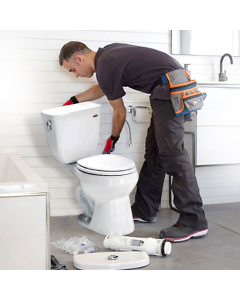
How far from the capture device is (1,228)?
173 centimetres

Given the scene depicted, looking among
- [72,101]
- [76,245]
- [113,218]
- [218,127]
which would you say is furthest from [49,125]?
[218,127]

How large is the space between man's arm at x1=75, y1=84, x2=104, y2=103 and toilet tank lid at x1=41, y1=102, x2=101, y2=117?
0.16 meters

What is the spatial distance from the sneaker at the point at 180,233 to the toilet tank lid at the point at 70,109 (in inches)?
39.3

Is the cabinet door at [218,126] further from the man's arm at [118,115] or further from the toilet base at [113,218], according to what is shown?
the toilet base at [113,218]

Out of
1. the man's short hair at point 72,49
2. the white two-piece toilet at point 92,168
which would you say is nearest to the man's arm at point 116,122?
the white two-piece toilet at point 92,168

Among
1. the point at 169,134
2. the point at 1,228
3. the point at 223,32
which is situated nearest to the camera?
the point at 1,228

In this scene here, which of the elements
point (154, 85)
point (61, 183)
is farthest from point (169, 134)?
point (61, 183)

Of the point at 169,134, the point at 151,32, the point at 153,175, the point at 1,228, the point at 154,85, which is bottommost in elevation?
the point at 153,175

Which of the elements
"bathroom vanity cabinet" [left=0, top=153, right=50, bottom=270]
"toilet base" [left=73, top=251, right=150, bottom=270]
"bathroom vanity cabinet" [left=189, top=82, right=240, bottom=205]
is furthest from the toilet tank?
"bathroom vanity cabinet" [left=0, top=153, right=50, bottom=270]

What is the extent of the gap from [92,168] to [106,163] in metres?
0.11

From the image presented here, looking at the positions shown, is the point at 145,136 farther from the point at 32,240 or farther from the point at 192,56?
the point at 32,240

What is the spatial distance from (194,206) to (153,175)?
51 cm

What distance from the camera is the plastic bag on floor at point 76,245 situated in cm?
251

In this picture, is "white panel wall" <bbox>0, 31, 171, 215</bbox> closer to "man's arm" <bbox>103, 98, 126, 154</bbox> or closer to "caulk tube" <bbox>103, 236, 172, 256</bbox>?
"man's arm" <bbox>103, 98, 126, 154</bbox>
